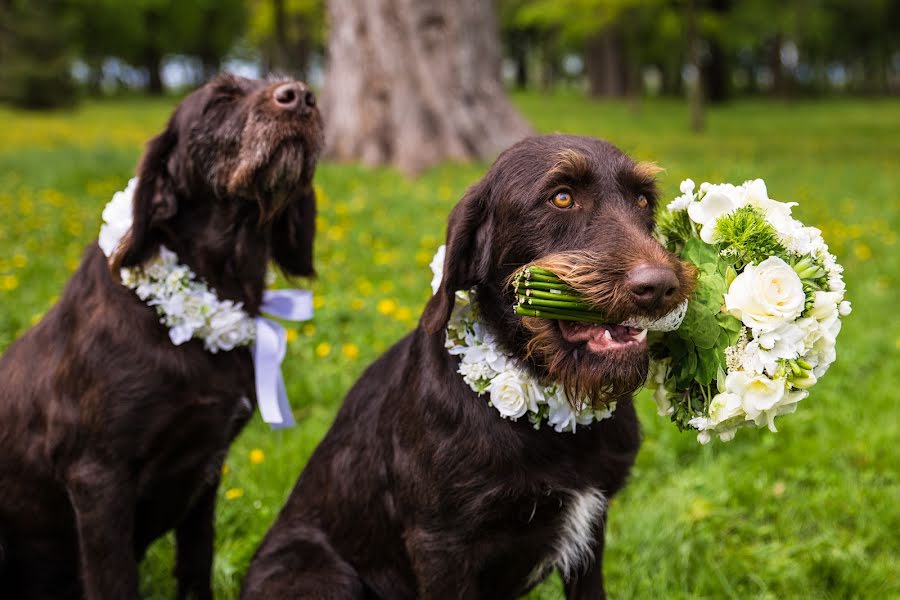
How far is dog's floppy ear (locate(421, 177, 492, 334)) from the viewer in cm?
251

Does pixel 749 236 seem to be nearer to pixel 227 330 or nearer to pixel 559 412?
pixel 559 412

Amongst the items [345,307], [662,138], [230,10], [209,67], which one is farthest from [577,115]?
[209,67]

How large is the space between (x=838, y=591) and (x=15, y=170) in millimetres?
10689

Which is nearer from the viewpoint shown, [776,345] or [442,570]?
[776,345]

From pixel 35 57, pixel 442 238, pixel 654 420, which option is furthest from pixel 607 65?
pixel 654 420

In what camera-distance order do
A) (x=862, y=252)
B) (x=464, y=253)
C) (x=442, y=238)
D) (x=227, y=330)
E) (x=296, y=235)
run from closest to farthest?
(x=464, y=253)
(x=227, y=330)
(x=296, y=235)
(x=442, y=238)
(x=862, y=252)

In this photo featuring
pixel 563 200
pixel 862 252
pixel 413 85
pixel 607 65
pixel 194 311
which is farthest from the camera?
pixel 607 65

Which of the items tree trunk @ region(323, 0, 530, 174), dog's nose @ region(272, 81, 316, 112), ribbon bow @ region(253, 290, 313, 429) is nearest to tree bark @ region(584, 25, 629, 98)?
tree trunk @ region(323, 0, 530, 174)

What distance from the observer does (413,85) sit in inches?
435

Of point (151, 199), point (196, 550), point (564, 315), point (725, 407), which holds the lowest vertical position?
point (196, 550)

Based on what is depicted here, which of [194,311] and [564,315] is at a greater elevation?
[564,315]

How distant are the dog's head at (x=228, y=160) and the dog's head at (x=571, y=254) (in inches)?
35.4

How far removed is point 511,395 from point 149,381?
4.12 feet

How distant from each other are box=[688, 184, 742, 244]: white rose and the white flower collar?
0.58 m
